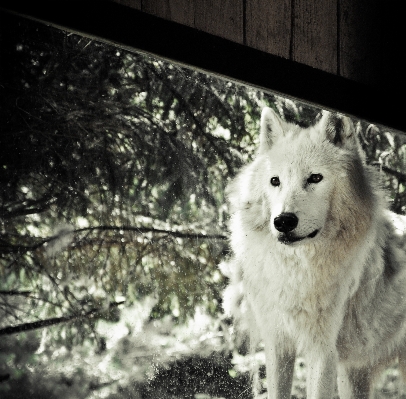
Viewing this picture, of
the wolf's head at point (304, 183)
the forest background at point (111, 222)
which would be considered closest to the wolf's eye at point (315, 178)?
the wolf's head at point (304, 183)

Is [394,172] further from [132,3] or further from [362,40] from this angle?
[132,3]

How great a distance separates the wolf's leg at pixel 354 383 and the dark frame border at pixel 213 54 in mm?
513

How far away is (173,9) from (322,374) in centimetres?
68

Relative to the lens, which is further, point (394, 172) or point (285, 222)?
point (394, 172)

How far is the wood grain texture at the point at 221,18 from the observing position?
49.1 inches

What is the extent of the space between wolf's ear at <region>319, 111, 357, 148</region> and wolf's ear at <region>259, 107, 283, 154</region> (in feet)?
0.36

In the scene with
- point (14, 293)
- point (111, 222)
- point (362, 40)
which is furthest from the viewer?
point (362, 40)

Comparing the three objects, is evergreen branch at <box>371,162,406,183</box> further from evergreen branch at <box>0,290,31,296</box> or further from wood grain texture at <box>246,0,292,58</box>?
evergreen branch at <box>0,290,31,296</box>

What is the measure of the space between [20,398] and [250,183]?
0.52m

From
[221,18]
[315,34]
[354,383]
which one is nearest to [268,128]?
[221,18]

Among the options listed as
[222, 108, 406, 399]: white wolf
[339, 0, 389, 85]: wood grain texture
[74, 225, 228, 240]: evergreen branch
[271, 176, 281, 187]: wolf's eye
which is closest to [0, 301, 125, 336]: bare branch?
[74, 225, 228, 240]: evergreen branch

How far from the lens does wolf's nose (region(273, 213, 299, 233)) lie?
117 centimetres

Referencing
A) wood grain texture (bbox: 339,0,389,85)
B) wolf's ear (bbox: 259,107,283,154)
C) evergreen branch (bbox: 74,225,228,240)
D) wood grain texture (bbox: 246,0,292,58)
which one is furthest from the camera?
wood grain texture (bbox: 339,0,389,85)

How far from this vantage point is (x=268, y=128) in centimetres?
123
